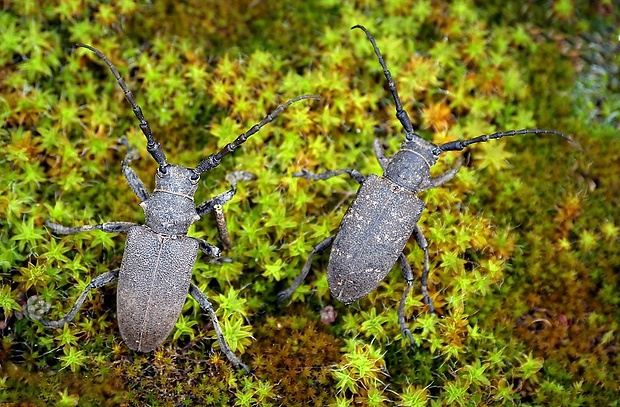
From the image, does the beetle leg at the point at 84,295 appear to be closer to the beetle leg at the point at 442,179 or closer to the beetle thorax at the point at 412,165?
the beetle thorax at the point at 412,165

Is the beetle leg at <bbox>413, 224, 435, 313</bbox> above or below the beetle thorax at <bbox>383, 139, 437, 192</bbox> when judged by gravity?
below

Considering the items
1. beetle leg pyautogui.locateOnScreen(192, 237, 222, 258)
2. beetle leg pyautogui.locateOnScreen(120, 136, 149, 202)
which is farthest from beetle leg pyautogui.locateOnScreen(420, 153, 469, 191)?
beetle leg pyautogui.locateOnScreen(120, 136, 149, 202)

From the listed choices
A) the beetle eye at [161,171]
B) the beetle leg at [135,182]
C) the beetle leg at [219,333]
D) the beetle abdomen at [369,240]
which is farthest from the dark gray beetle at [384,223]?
the beetle leg at [135,182]

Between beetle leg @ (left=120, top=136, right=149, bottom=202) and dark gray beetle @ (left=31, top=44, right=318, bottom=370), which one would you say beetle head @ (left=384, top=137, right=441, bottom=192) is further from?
beetle leg @ (left=120, top=136, right=149, bottom=202)

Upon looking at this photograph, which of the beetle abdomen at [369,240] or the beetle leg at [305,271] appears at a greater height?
the beetle abdomen at [369,240]

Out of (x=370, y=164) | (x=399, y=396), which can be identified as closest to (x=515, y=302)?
(x=399, y=396)

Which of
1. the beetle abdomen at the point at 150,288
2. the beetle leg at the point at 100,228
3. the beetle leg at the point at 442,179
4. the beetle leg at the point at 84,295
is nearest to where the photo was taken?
the beetle abdomen at the point at 150,288

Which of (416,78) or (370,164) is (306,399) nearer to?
(370,164)
